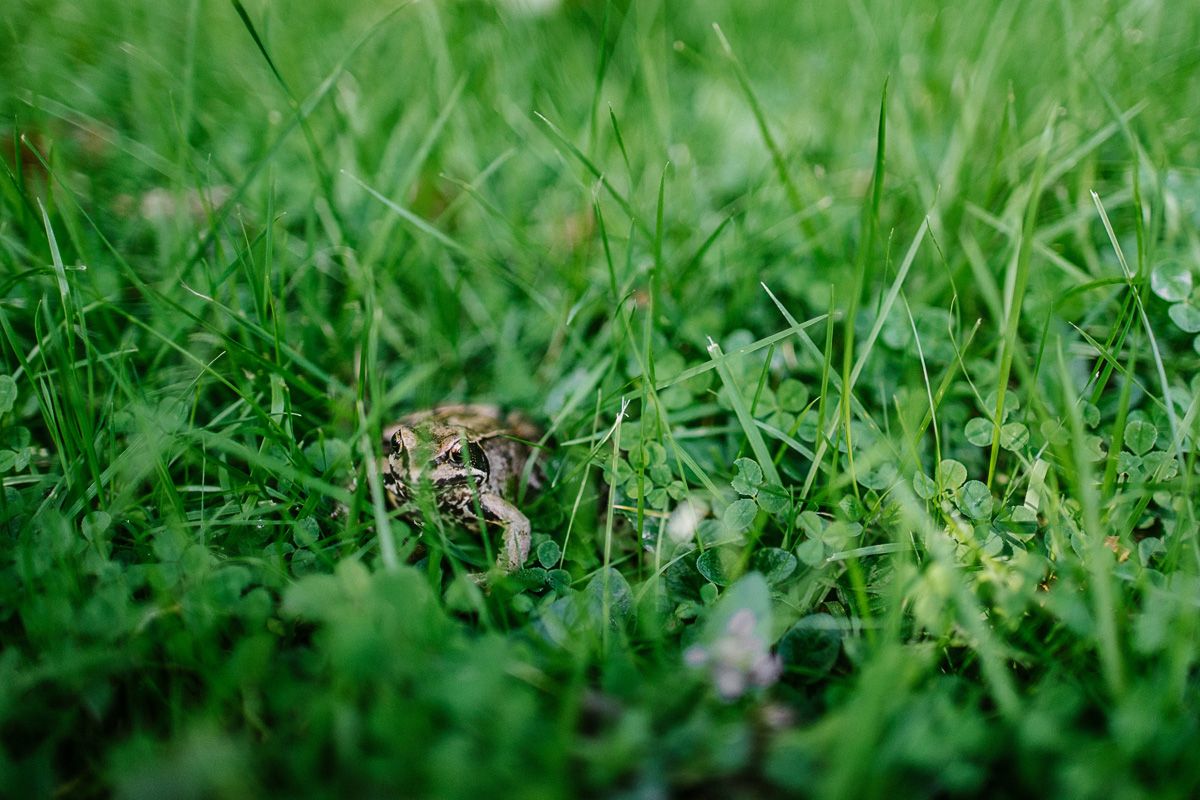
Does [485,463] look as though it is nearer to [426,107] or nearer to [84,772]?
[84,772]

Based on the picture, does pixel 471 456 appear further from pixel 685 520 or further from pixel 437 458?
pixel 685 520

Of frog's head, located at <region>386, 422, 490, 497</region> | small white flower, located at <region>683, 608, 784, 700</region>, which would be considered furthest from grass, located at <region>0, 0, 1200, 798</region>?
frog's head, located at <region>386, 422, 490, 497</region>

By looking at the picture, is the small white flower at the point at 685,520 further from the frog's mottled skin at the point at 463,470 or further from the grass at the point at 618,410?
the frog's mottled skin at the point at 463,470

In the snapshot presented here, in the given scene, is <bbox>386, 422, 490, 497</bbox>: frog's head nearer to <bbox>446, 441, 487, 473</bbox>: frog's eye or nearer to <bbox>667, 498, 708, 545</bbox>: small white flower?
<bbox>446, 441, 487, 473</bbox>: frog's eye

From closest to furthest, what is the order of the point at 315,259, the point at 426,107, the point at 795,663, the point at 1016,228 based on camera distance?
1. the point at 795,663
2. the point at 1016,228
3. the point at 315,259
4. the point at 426,107

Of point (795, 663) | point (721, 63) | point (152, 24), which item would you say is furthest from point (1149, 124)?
point (152, 24)

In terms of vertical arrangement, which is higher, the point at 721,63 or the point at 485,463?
the point at 721,63
